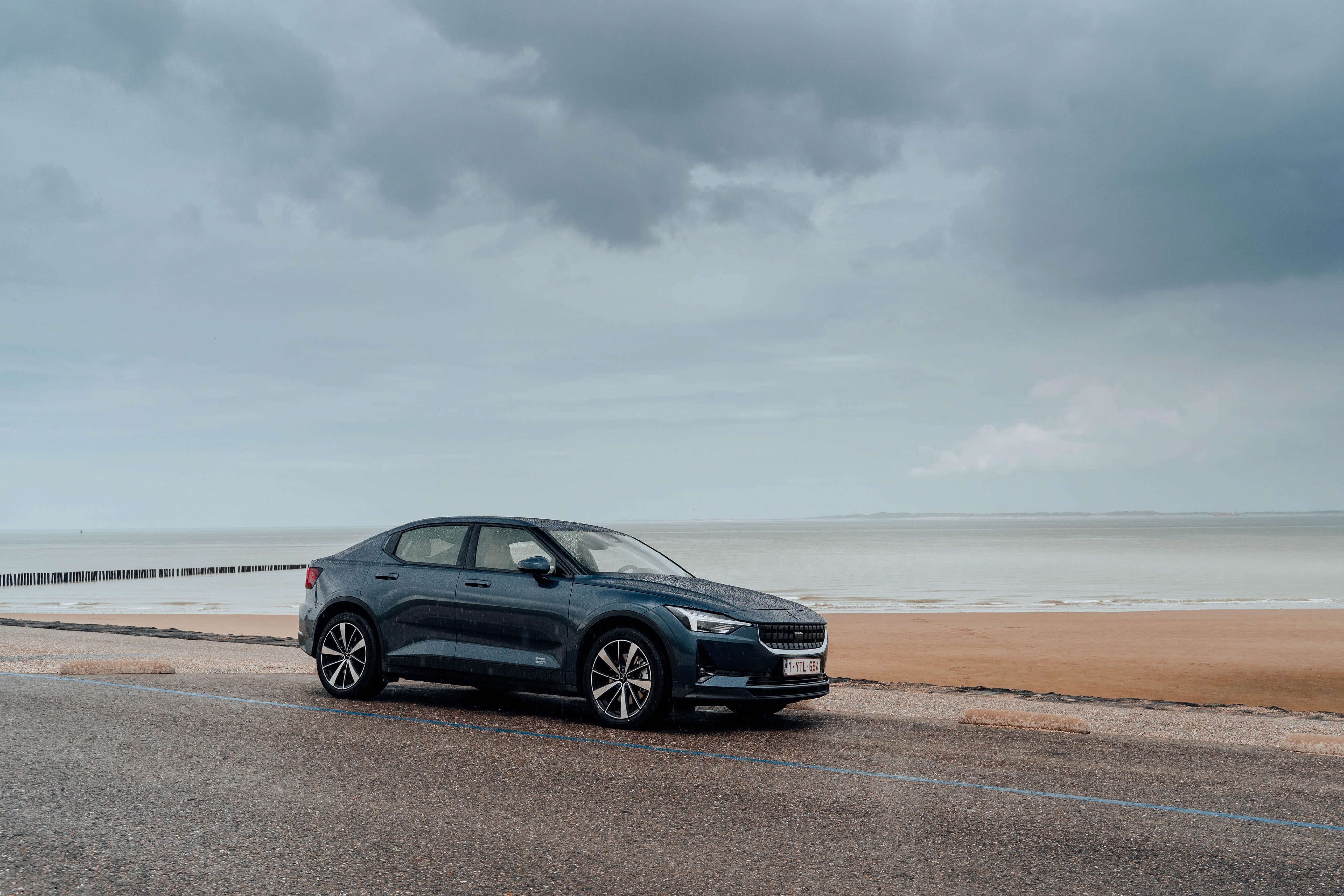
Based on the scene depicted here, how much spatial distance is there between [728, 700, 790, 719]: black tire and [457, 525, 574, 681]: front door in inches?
60.1

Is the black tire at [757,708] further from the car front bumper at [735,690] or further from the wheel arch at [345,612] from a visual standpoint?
the wheel arch at [345,612]

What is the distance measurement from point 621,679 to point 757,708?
1.98 meters

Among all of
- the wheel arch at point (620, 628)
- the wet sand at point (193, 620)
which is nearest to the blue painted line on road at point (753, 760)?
the wheel arch at point (620, 628)

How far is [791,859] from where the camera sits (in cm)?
488

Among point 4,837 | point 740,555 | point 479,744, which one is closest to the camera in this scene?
point 4,837

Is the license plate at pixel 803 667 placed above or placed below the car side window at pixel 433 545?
below

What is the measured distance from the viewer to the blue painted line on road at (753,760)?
19.5 ft

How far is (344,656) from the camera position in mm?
9953

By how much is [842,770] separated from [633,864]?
8.43 feet

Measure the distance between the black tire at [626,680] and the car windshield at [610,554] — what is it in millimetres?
792

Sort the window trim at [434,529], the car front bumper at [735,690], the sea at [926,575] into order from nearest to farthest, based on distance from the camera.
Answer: the car front bumper at [735,690] < the window trim at [434,529] < the sea at [926,575]

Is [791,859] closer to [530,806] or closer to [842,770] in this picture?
[530,806]

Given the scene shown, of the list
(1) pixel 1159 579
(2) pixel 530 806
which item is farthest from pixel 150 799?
(1) pixel 1159 579

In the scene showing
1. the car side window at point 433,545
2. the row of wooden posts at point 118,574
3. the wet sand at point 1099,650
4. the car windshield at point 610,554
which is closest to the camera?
the car windshield at point 610,554
